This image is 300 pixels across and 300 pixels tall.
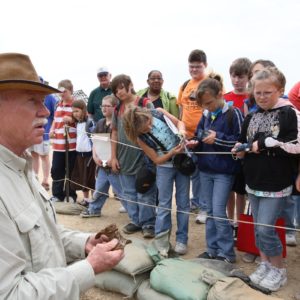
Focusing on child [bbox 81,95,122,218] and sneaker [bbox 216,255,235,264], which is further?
child [bbox 81,95,122,218]

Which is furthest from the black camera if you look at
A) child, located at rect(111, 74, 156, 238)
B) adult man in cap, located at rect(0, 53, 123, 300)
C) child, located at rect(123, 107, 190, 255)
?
adult man in cap, located at rect(0, 53, 123, 300)

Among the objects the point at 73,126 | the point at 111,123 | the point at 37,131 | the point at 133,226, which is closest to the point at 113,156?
the point at 111,123

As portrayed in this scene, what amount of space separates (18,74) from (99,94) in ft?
15.2

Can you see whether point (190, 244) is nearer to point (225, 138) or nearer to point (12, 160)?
point (225, 138)

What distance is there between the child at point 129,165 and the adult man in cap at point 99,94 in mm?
1348

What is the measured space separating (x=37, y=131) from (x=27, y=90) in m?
0.17

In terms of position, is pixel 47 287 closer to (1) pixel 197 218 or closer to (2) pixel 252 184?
(2) pixel 252 184

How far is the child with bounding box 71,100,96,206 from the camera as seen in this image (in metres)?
5.73

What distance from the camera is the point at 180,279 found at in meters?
2.94

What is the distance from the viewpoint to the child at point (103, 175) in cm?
513

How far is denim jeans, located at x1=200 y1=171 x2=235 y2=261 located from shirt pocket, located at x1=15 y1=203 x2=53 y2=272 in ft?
7.56

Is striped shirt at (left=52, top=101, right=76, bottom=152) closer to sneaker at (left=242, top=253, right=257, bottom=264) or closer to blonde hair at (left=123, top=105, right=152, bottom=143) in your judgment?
blonde hair at (left=123, top=105, right=152, bottom=143)

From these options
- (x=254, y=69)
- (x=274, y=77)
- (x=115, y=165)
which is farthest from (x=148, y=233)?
(x=274, y=77)

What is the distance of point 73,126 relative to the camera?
597 centimetres
